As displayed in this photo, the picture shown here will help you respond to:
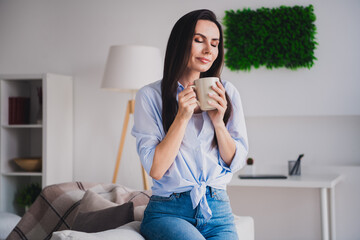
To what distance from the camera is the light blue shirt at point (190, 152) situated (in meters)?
1.51

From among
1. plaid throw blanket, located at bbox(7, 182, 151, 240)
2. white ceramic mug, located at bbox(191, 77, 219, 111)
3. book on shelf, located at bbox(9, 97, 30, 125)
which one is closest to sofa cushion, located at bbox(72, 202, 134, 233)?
plaid throw blanket, located at bbox(7, 182, 151, 240)

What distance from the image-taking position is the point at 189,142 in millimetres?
1566

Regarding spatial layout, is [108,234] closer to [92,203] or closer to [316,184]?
[92,203]

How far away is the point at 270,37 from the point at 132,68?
1.07 metres

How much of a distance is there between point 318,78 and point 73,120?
2113 mm

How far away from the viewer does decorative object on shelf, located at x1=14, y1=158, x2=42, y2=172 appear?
4125 mm

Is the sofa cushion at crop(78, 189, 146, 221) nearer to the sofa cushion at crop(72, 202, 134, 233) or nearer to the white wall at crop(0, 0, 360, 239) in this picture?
the sofa cushion at crop(72, 202, 134, 233)

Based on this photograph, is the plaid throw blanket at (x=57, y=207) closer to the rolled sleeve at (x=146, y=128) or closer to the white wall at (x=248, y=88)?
the rolled sleeve at (x=146, y=128)

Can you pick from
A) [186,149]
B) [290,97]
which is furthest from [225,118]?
[290,97]

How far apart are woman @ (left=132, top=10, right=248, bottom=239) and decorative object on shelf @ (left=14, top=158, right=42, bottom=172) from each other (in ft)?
8.95

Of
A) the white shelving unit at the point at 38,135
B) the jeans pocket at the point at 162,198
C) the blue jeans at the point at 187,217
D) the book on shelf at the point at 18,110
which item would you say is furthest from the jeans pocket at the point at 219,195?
the book on shelf at the point at 18,110

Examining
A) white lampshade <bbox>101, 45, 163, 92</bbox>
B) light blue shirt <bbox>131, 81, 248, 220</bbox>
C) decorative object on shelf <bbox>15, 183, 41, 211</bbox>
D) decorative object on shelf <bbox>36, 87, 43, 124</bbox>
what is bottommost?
decorative object on shelf <bbox>15, 183, 41, 211</bbox>

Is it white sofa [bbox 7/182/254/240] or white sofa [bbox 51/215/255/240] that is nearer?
white sofa [bbox 51/215/255/240]

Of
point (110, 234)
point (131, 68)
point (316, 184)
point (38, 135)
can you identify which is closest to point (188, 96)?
point (110, 234)
